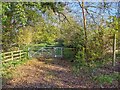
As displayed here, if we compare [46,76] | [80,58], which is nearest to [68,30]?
[80,58]

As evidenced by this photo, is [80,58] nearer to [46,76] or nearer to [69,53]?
[69,53]

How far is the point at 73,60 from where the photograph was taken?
8.60 feet

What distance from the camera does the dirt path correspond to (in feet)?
8.00

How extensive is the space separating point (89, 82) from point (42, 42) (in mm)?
724

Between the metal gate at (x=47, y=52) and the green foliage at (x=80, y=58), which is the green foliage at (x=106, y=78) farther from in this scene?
the metal gate at (x=47, y=52)

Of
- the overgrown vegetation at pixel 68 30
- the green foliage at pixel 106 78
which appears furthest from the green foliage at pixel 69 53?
the green foliage at pixel 106 78

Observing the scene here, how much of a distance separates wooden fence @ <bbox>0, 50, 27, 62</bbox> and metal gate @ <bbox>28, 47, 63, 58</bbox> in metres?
0.10

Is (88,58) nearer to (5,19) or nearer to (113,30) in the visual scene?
(113,30)

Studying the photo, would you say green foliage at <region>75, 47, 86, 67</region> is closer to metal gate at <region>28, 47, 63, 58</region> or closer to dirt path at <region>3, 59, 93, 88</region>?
dirt path at <region>3, 59, 93, 88</region>

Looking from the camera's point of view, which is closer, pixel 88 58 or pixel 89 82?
pixel 89 82

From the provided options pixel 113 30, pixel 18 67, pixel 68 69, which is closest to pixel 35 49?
pixel 18 67

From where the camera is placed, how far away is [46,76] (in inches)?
99.2

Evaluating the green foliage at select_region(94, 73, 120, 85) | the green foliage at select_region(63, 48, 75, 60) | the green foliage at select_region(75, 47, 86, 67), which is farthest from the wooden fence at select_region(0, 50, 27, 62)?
the green foliage at select_region(94, 73, 120, 85)

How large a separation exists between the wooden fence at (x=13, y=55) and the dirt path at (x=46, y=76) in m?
0.12
